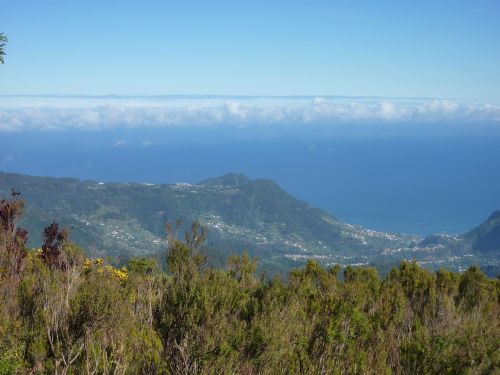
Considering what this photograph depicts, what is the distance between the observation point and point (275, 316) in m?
12.9

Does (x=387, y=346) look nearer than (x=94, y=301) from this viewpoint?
No

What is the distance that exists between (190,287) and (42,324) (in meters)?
3.56

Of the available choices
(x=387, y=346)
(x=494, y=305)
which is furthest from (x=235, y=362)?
(x=494, y=305)

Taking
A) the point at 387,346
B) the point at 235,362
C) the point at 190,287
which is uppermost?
the point at 190,287

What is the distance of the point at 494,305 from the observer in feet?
80.4

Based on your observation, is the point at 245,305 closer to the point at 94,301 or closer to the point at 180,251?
the point at 94,301

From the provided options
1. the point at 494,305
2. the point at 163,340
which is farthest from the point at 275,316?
the point at 494,305

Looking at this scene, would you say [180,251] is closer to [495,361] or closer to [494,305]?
[495,361]

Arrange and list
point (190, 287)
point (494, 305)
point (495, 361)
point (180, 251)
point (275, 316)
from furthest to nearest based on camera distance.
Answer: point (494, 305) → point (180, 251) → point (275, 316) → point (190, 287) → point (495, 361)

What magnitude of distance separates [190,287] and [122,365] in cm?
187

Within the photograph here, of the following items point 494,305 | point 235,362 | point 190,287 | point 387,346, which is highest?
point 190,287

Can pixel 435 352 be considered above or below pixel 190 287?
below

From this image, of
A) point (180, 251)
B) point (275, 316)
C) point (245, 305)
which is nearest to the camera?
point (275, 316)

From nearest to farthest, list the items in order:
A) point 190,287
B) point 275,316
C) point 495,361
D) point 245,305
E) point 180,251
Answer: point 495,361 → point 190,287 → point 275,316 → point 245,305 → point 180,251
